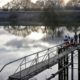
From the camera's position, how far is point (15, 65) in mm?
31359

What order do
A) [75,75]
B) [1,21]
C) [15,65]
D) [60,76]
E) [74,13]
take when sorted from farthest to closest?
[1,21], [74,13], [15,65], [75,75], [60,76]

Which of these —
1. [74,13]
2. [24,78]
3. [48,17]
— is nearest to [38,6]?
[48,17]

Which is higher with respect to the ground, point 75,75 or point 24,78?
point 24,78

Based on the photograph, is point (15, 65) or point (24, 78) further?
point (15, 65)

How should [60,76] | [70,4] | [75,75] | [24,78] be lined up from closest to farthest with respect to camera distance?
1. [24,78]
2. [60,76]
3. [75,75]
4. [70,4]

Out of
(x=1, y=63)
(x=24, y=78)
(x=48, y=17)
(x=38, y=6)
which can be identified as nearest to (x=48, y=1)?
(x=38, y=6)

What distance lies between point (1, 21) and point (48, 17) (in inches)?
651

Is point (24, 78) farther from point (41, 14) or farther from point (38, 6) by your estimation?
point (38, 6)

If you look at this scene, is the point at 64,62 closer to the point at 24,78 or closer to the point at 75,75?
the point at 75,75

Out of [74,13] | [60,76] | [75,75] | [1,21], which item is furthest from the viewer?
[1,21]

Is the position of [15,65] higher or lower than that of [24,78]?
lower

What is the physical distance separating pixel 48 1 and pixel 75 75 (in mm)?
135265

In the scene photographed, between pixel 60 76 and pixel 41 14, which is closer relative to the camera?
pixel 60 76

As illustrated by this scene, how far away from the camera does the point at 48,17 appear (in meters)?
121
